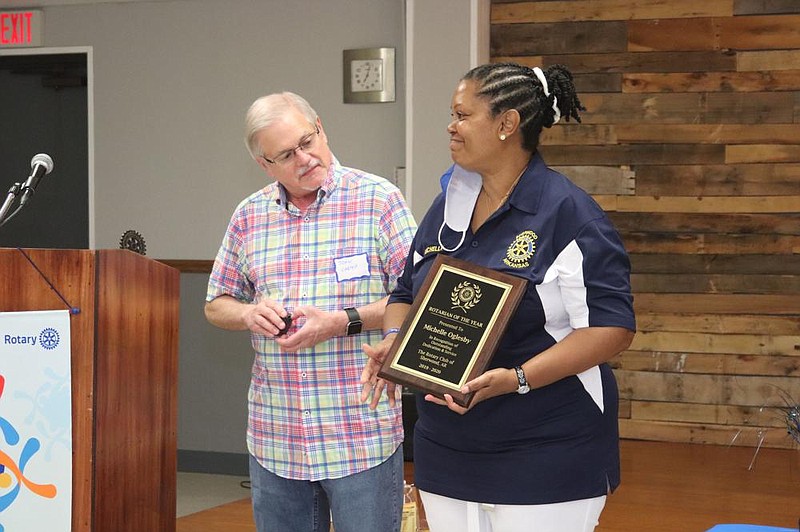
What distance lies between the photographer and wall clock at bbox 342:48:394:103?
590cm

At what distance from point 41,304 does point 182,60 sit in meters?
3.75

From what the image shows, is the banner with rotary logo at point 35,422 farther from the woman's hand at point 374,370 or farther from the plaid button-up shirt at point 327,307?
the woman's hand at point 374,370

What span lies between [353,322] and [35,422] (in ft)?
3.03

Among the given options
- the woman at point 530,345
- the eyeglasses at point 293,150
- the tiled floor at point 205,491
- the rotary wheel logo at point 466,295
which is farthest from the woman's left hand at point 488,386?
the tiled floor at point 205,491

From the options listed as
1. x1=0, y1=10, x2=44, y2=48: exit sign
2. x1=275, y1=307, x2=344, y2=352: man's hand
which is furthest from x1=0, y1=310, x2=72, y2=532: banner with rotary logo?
x1=0, y1=10, x2=44, y2=48: exit sign

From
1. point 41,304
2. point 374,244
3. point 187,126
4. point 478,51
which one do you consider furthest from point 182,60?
point 374,244

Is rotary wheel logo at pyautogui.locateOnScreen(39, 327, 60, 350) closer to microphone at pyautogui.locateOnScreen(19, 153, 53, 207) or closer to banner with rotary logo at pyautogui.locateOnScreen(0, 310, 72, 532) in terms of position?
banner with rotary logo at pyautogui.locateOnScreen(0, 310, 72, 532)

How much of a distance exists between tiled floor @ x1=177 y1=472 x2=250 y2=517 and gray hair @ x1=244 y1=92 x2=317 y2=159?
9.54ft

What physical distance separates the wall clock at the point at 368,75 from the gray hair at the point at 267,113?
3.46m

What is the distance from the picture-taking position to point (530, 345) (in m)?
1.86

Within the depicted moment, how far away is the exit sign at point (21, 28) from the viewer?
21.0 ft

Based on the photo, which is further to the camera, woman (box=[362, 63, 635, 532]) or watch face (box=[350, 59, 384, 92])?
watch face (box=[350, 59, 384, 92])

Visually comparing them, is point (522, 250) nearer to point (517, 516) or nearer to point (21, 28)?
point (517, 516)

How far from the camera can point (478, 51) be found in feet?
18.8
